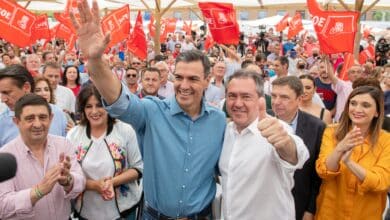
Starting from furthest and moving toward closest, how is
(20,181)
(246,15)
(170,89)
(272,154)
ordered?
(246,15)
(170,89)
(20,181)
(272,154)

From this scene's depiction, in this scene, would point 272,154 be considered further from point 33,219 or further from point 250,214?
point 33,219

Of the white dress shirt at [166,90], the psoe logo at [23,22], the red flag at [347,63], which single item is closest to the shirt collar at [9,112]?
the white dress shirt at [166,90]

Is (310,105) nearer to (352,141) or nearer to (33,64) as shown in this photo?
(352,141)

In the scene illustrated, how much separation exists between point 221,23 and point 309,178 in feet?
20.3

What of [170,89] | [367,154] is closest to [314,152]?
[367,154]

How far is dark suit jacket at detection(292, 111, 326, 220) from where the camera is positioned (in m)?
3.15

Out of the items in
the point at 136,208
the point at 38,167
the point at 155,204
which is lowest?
the point at 136,208

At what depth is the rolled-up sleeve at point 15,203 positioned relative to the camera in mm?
2576

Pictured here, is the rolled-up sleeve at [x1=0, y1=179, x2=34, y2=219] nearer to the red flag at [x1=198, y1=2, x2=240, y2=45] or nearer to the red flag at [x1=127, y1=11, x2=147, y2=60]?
the red flag at [x1=198, y1=2, x2=240, y2=45]

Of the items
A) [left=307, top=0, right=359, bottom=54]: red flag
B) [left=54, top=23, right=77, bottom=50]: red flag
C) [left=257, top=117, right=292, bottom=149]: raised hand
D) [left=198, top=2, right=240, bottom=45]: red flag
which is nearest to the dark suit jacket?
[left=257, top=117, right=292, bottom=149]: raised hand

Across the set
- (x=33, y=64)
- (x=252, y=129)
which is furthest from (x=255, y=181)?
(x=33, y=64)

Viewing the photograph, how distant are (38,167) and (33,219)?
0.31m

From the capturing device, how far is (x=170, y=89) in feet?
22.9

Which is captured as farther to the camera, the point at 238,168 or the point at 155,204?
the point at 155,204
